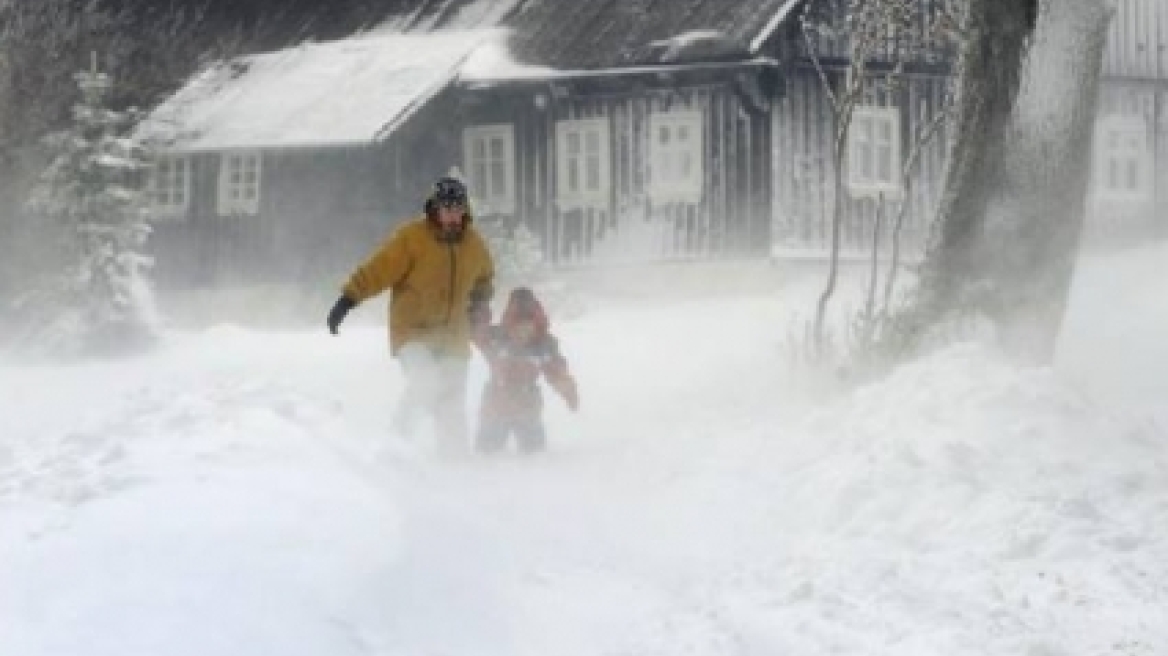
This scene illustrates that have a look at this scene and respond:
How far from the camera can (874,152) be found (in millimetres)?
24797

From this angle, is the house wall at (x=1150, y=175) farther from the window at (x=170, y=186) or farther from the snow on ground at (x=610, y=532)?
the snow on ground at (x=610, y=532)

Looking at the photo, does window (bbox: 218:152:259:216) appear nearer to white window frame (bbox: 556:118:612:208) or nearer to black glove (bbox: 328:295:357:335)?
white window frame (bbox: 556:118:612:208)

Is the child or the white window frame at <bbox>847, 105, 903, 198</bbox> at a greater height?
the white window frame at <bbox>847, 105, 903, 198</bbox>

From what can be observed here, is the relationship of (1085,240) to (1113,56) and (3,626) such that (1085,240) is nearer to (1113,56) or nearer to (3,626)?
(1113,56)

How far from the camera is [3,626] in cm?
472

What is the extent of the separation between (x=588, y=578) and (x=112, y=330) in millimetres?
17288

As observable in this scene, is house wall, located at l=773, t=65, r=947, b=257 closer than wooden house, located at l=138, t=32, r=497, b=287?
Yes

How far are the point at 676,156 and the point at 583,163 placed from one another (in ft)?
5.48

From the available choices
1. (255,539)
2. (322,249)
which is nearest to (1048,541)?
(255,539)

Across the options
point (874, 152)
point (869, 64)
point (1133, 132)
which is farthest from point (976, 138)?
point (1133, 132)

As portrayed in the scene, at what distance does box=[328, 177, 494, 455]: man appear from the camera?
960 cm

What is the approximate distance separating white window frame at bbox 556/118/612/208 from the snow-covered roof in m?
2.01

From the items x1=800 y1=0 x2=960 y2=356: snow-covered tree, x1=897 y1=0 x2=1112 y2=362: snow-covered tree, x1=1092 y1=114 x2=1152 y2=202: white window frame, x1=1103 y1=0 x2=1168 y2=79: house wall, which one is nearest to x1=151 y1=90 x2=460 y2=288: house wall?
x1=800 y1=0 x2=960 y2=356: snow-covered tree

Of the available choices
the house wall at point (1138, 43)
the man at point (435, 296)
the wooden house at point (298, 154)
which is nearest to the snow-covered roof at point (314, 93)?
the wooden house at point (298, 154)
